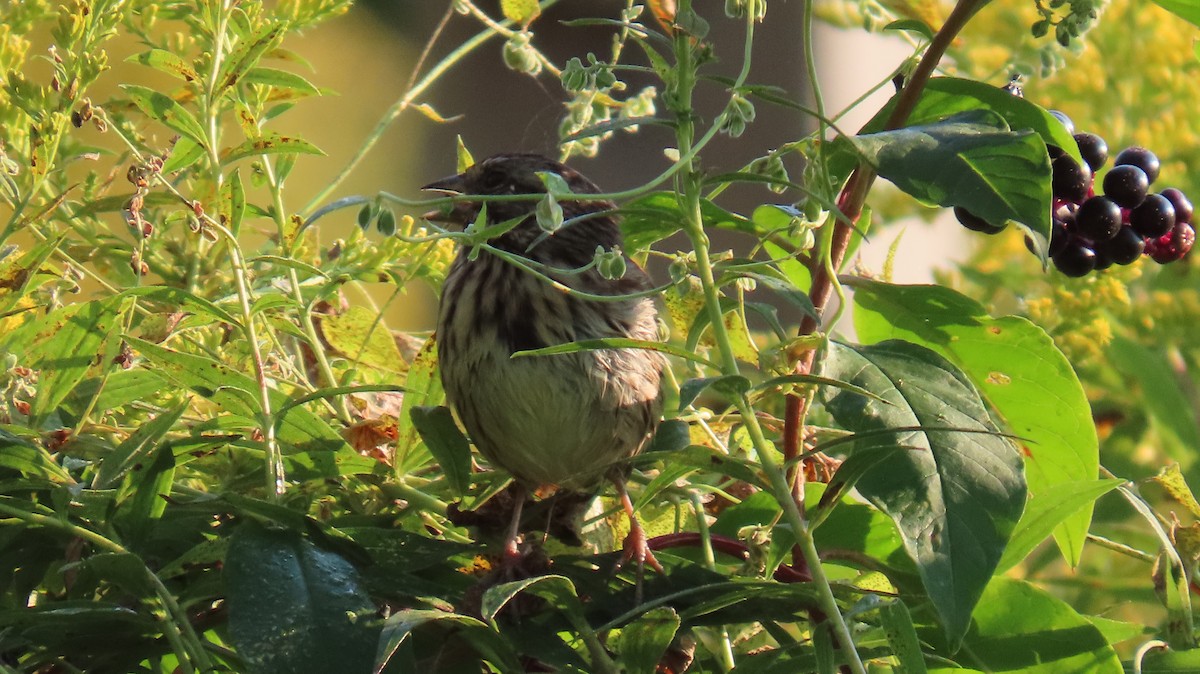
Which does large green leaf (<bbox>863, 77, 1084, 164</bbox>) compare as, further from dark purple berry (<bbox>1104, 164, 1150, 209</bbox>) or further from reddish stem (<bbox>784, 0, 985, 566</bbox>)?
dark purple berry (<bbox>1104, 164, 1150, 209</bbox>)

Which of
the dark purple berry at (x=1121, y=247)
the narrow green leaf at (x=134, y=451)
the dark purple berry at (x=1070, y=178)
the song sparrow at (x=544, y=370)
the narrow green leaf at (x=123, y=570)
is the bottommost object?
the song sparrow at (x=544, y=370)

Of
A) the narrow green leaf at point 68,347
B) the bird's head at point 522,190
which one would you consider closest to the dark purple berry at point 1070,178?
the bird's head at point 522,190

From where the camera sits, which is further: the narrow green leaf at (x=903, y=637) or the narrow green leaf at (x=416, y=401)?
the narrow green leaf at (x=416, y=401)

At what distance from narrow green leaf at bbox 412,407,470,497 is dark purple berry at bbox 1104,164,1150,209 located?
641 millimetres

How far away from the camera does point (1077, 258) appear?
125 centimetres

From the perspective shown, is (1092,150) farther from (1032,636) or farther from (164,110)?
(164,110)

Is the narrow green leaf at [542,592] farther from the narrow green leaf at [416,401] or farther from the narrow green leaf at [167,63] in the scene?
the narrow green leaf at [167,63]

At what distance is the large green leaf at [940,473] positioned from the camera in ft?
2.85

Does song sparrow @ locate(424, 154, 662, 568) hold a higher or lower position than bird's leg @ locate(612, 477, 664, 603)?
lower

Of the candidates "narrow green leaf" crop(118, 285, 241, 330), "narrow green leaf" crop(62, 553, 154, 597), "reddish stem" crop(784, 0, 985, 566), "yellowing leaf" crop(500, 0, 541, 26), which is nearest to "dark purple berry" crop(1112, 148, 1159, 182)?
"reddish stem" crop(784, 0, 985, 566)

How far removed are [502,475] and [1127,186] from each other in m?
0.63

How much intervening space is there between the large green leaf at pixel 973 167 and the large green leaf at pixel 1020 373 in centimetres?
18

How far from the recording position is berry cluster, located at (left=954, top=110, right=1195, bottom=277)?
47.8 inches

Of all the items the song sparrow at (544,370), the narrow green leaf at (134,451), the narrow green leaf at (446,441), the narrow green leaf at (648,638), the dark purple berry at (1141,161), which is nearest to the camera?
the narrow green leaf at (648,638)
